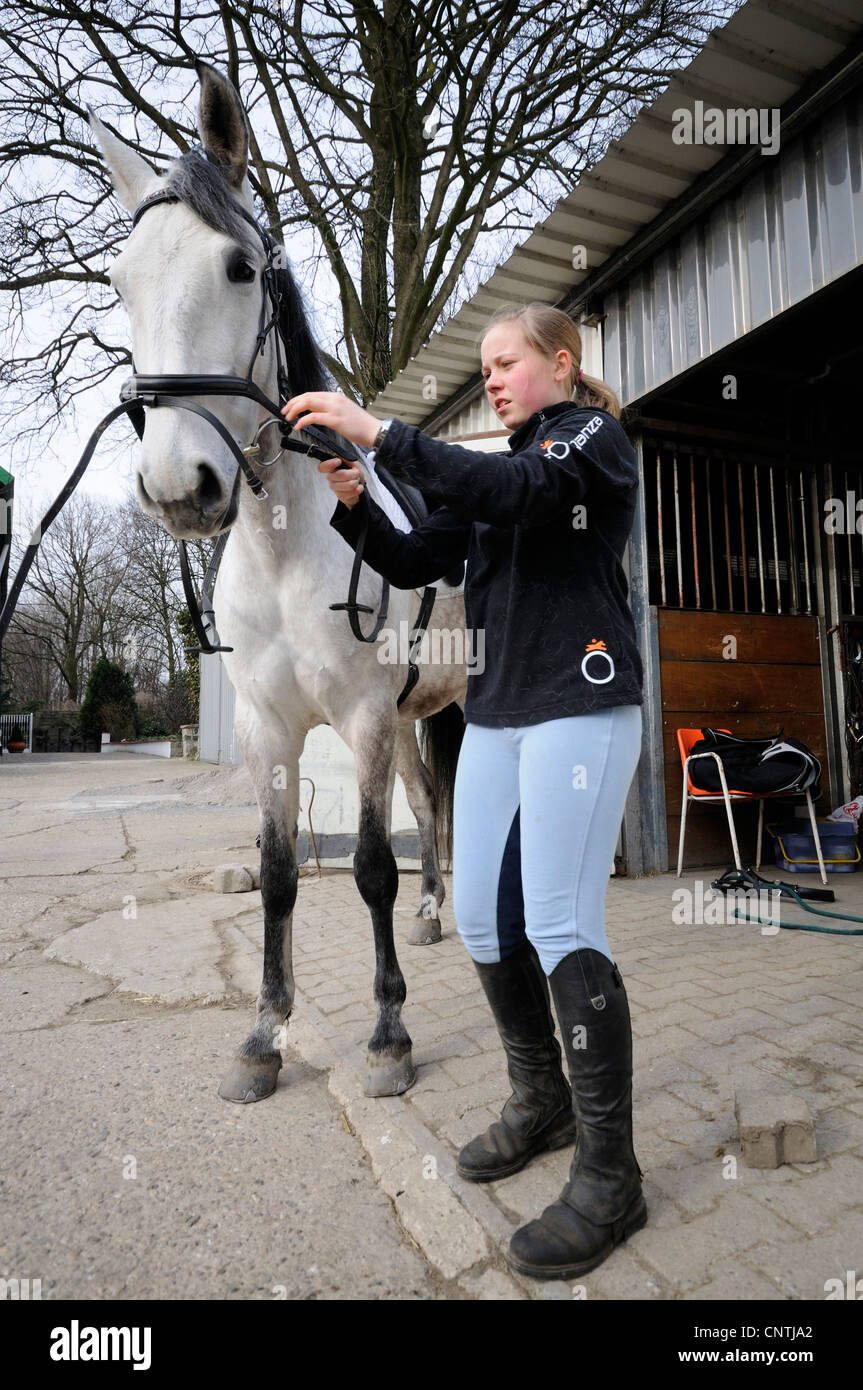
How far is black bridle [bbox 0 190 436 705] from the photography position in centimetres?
153

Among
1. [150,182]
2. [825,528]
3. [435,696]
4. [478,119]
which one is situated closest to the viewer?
[150,182]

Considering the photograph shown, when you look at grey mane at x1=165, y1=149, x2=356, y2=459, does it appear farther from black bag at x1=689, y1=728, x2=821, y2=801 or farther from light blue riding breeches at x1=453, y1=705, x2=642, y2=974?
black bag at x1=689, y1=728, x2=821, y2=801

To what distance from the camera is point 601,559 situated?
1576 millimetres

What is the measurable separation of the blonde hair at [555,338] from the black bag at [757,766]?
3381 millimetres

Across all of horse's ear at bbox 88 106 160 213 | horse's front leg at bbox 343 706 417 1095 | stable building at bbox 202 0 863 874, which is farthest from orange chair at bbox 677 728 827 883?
horse's ear at bbox 88 106 160 213

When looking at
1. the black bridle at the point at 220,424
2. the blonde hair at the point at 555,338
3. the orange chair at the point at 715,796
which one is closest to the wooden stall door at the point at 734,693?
the orange chair at the point at 715,796

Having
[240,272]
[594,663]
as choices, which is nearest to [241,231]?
[240,272]

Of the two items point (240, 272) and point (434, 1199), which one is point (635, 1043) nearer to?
point (434, 1199)

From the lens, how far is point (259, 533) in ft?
7.30

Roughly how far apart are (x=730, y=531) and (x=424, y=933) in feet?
12.4

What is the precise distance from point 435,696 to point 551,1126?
1.76 m

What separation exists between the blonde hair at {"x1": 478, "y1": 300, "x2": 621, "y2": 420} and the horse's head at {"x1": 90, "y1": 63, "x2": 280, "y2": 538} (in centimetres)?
62
